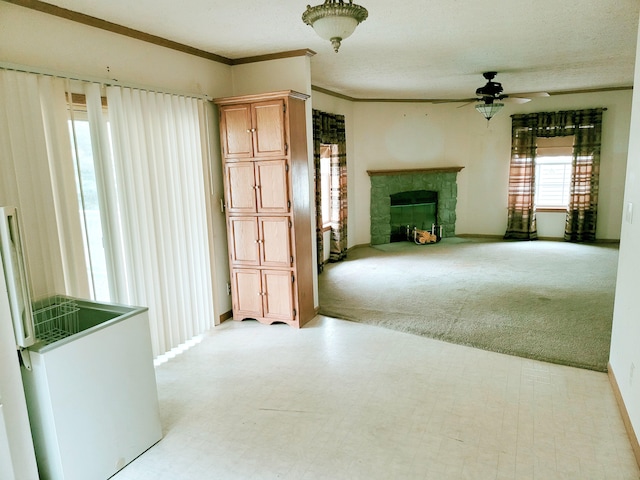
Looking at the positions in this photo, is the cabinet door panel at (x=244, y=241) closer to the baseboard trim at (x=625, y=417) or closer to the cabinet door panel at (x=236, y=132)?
the cabinet door panel at (x=236, y=132)

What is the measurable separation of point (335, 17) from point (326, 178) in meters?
4.56

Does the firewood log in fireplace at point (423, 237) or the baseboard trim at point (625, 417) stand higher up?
the firewood log in fireplace at point (423, 237)

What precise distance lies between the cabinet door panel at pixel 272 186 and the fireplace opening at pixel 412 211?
4260mm

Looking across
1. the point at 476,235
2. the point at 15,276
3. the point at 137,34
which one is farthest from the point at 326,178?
the point at 15,276

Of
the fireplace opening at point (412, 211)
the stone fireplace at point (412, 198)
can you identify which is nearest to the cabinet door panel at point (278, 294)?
the stone fireplace at point (412, 198)

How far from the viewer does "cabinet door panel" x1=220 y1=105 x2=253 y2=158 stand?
3.88 metres

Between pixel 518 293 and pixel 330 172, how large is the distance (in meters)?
3.14

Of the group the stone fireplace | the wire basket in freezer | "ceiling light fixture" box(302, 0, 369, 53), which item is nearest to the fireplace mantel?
the stone fireplace

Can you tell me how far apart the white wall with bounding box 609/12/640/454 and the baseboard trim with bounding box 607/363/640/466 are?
35 mm

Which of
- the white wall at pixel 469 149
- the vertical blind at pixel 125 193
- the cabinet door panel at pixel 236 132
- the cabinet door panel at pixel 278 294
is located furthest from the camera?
the white wall at pixel 469 149

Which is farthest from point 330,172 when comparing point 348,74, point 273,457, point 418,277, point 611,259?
point 273,457

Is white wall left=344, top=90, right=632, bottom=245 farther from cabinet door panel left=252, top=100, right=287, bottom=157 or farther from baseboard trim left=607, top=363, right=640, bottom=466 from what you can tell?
baseboard trim left=607, top=363, right=640, bottom=466

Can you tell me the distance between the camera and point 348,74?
203 inches

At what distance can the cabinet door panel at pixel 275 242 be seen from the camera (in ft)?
12.8
